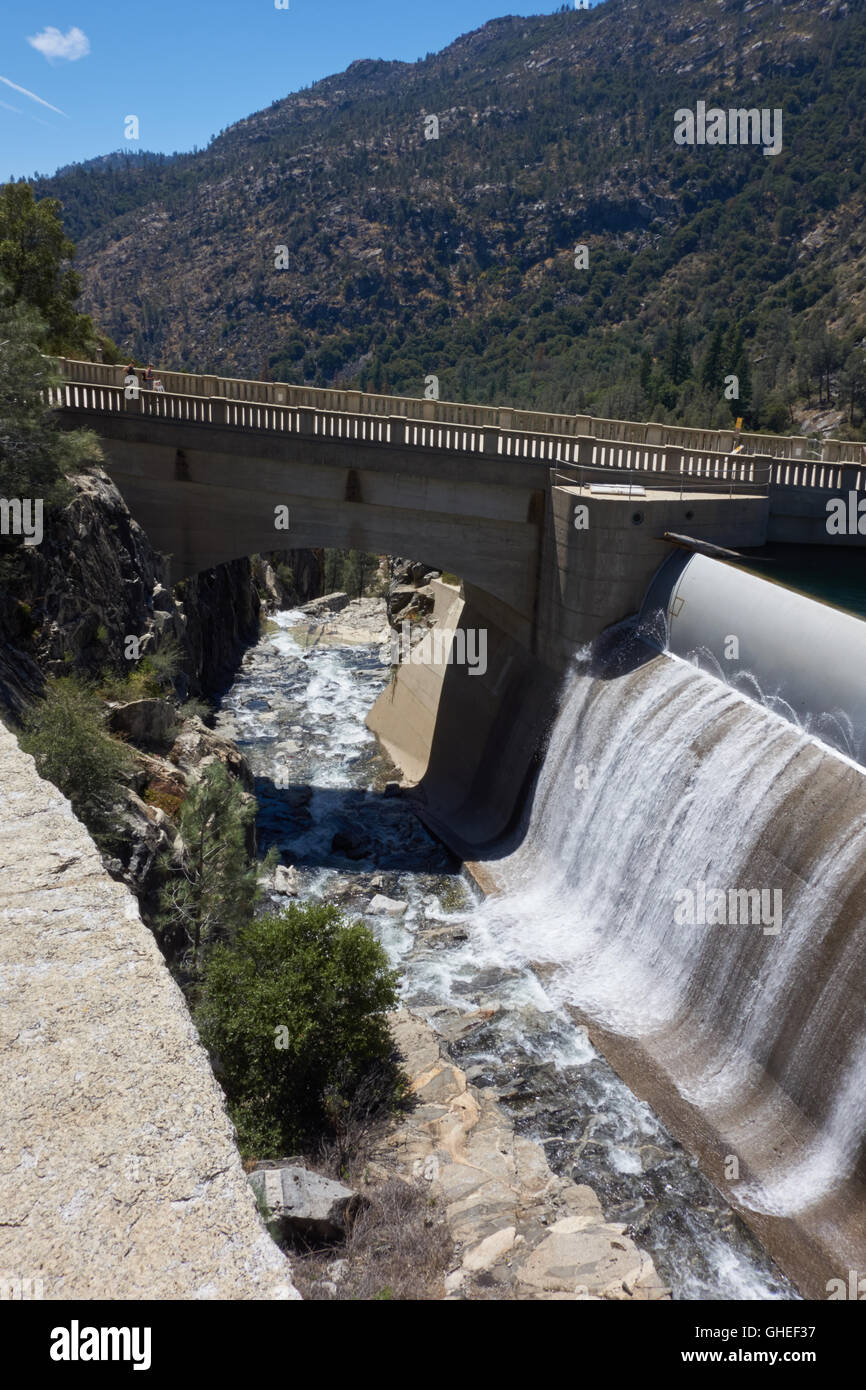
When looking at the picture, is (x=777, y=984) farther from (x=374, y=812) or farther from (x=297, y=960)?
(x=374, y=812)

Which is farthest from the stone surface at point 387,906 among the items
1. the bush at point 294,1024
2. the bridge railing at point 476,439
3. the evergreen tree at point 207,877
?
the bridge railing at point 476,439

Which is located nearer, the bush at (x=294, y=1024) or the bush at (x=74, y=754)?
the bush at (x=294, y=1024)

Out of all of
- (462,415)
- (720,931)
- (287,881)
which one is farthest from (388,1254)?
(462,415)

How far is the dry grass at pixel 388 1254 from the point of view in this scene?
9672 millimetres

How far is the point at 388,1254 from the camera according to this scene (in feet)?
35.3

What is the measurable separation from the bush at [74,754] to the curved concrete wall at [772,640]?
11.2 meters

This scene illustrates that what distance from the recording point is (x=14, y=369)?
19.1 metres

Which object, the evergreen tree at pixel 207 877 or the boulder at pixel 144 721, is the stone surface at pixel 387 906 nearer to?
the evergreen tree at pixel 207 877

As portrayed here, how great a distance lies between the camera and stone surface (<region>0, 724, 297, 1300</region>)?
4.71m

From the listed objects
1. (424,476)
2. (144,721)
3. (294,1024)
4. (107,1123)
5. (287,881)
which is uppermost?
(424,476)

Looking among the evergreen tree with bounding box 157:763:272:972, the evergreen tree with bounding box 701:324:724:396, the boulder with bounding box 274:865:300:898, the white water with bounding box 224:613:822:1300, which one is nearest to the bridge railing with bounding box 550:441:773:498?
the white water with bounding box 224:613:822:1300

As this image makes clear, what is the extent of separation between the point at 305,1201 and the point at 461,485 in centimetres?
1883

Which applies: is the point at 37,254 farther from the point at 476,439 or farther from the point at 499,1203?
the point at 499,1203

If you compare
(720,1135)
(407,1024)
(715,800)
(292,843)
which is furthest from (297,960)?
(292,843)
